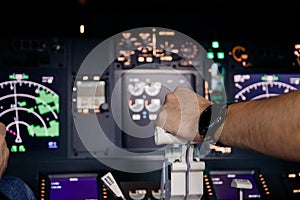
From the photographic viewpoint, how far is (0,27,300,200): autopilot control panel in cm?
304

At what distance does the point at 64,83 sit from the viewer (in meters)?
3.13

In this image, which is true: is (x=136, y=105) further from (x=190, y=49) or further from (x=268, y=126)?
(x=268, y=126)

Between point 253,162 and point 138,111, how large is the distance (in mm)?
648

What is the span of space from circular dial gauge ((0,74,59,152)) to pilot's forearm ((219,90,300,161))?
148 centimetres

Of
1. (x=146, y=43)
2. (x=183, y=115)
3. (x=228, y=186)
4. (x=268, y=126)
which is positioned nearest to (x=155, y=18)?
(x=146, y=43)

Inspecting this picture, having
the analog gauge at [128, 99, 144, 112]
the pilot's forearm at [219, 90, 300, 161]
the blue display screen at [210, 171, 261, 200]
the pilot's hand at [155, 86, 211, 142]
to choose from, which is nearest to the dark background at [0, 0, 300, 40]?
the analog gauge at [128, 99, 144, 112]

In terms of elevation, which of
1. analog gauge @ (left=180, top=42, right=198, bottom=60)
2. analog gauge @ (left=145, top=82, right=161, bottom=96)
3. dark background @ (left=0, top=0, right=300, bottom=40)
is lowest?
analog gauge @ (left=145, top=82, right=161, bottom=96)

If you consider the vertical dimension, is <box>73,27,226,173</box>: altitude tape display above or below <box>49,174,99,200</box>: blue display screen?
above

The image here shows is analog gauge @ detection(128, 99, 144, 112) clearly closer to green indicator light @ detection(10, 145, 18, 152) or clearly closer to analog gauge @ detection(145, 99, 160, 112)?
analog gauge @ detection(145, 99, 160, 112)

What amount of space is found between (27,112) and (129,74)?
545 mm

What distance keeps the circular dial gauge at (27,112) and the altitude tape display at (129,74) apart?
0.44 ft

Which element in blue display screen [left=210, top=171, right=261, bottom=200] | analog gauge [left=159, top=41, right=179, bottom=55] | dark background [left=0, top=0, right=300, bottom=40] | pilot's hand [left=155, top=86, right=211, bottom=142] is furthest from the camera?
analog gauge [left=159, top=41, right=179, bottom=55]

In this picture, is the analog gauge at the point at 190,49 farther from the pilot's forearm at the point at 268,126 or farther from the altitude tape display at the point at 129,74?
the pilot's forearm at the point at 268,126

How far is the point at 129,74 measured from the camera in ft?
10.4
